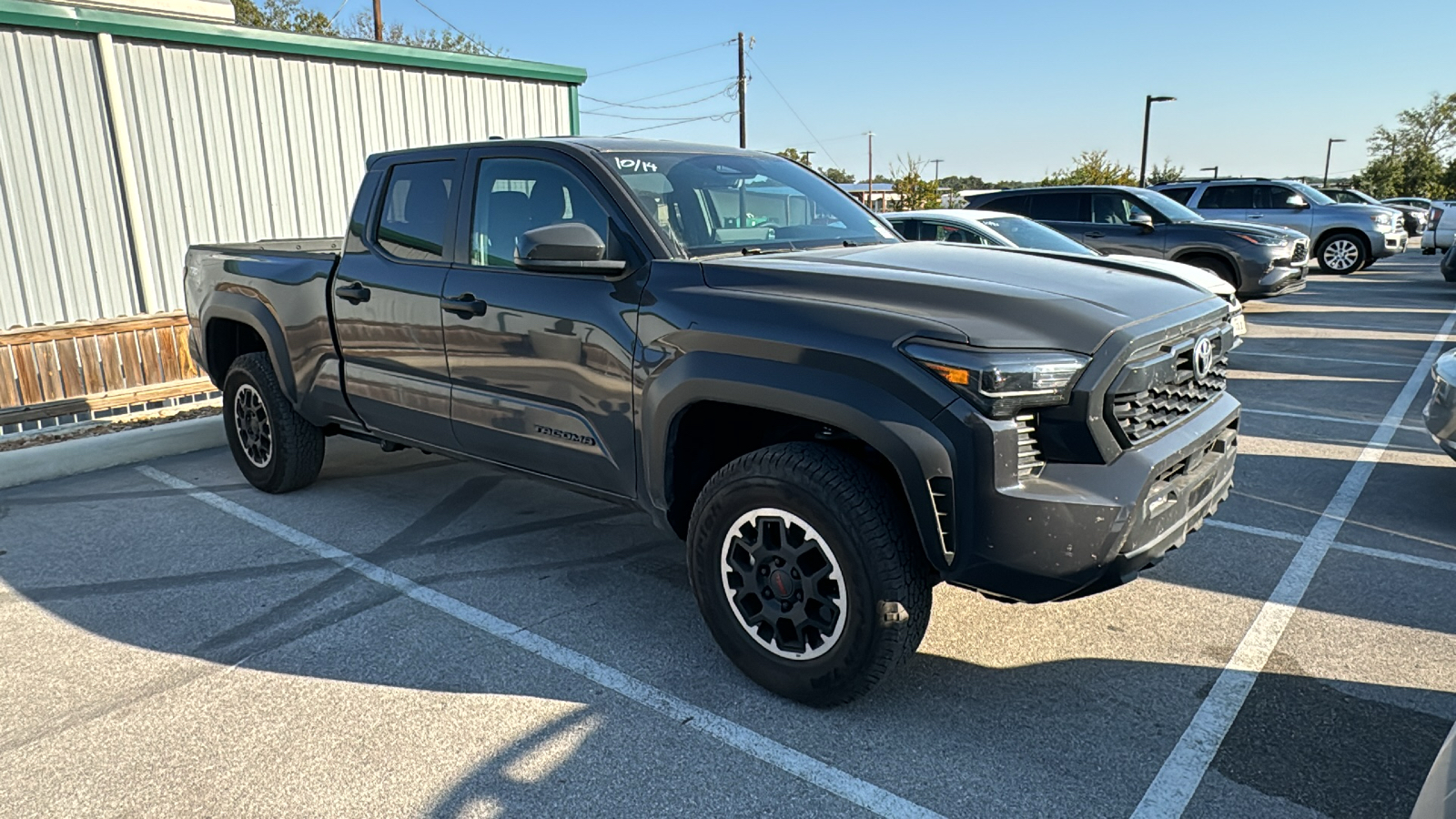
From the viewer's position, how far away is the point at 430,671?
3504mm

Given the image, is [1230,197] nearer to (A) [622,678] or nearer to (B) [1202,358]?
(B) [1202,358]

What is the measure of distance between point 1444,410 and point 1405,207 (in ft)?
106

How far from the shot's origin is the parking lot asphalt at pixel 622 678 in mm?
2785

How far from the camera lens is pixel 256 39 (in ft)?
31.8

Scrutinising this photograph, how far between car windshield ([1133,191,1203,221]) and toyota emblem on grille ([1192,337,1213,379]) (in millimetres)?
10560

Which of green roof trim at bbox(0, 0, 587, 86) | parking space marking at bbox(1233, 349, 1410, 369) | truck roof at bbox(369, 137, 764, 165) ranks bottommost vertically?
parking space marking at bbox(1233, 349, 1410, 369)

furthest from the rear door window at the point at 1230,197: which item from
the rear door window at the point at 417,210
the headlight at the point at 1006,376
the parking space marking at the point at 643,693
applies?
the parking space marking at the point at 643,693

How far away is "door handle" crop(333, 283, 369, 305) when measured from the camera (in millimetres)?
4668

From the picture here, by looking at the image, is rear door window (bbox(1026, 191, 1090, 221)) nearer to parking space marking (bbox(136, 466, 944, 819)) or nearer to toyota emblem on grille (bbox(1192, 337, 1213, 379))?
toyota emblem on grille (bbox(1192, 337, 1213, 379))

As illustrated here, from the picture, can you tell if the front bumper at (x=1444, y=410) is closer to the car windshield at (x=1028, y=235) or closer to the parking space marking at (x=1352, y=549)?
the parking space marking at (x=1352, y=549)

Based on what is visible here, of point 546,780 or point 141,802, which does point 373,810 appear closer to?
point 546,780

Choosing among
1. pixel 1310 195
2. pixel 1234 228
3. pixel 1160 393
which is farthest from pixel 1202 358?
pixel 1310 195

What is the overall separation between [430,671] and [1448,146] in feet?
273

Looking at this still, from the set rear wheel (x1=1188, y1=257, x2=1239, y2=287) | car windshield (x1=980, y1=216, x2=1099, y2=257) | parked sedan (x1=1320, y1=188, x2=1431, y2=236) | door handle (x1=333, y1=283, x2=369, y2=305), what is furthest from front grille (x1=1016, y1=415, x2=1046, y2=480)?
parked sedan (x1=1320, y1=188, x2=1431, y2=236)
